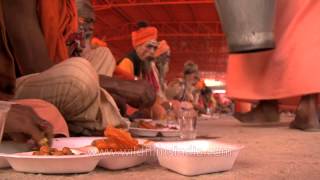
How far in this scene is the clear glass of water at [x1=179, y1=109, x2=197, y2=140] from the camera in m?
1.73

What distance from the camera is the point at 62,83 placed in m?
1.48

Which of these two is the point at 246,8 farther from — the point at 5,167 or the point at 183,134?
the point at 5,167

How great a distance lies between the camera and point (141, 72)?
Result: 3244 millimetres

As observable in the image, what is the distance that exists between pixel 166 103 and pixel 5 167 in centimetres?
228

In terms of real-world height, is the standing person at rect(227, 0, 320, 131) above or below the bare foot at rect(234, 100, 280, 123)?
above

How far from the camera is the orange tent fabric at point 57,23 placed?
189 cm

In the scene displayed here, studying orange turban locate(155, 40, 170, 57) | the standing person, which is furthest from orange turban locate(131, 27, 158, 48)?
the standing person

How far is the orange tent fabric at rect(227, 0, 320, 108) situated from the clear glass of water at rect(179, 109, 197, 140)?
57 centimetres

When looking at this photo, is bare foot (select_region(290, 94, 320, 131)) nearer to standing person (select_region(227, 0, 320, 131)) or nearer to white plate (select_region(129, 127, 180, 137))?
standing person (select_region(227, 0, 320, 131))

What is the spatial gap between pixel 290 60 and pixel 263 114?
50 cm

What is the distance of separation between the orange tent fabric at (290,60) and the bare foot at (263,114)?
0.15 m

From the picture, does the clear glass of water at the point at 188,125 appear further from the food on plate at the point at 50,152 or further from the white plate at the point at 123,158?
the food on plate at the point at 50,152

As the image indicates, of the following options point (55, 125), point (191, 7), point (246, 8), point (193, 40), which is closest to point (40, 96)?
point (55, 125)

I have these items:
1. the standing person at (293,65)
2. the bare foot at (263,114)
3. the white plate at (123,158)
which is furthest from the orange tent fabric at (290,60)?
the white plate at (123,158)
